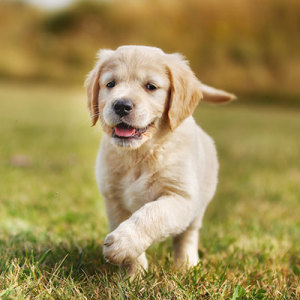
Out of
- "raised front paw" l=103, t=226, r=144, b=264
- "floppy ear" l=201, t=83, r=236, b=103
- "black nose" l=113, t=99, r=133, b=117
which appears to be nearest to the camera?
"raised front paw" l=103, t=226, r=144, b=264

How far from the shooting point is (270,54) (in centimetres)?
2378

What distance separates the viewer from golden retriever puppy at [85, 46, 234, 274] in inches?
88.7

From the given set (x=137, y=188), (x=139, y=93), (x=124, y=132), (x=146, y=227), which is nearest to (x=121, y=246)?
(x=146, y=227)

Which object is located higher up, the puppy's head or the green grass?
the puppy's head

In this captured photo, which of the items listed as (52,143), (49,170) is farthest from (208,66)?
(49,170)

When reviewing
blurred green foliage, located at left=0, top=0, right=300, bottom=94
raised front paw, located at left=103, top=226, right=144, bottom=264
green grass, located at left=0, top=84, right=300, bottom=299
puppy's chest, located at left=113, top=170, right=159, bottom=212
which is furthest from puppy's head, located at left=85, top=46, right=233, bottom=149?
blurred green foliage, located at left=0, top=0, right=300, bottom=94

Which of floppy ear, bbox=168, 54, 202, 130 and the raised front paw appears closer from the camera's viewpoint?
the raised front paw

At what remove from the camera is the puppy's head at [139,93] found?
2.26 m

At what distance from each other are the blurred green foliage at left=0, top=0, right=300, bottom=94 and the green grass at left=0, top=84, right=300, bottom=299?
16151 millimetres

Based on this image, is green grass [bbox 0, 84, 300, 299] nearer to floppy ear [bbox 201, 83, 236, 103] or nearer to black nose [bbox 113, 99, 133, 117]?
black nose [bbox 113, 99, 133, 117]

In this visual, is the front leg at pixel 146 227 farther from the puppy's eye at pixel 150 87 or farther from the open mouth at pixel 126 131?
the puppy's eye at pixel 150 87

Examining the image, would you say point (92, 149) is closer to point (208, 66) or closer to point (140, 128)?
point (140, 128)

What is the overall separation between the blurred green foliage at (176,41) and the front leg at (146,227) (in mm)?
20246

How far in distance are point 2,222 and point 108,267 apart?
115 cm
